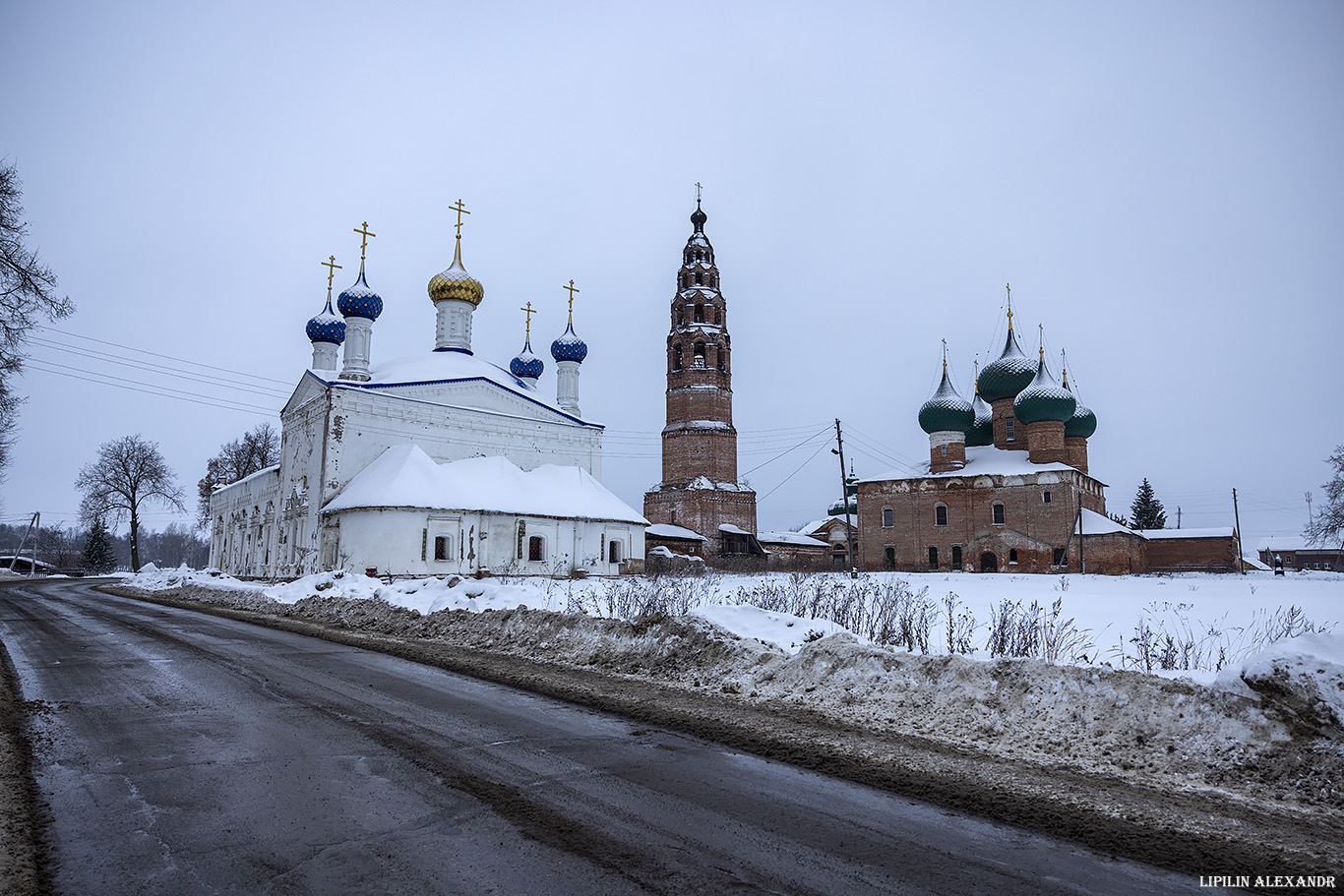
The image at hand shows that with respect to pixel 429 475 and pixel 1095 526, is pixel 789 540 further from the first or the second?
pixel 429 475

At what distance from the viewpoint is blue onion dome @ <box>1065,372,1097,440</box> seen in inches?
1769

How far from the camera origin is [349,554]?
28.7 meters

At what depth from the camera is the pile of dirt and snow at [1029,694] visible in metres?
5.01

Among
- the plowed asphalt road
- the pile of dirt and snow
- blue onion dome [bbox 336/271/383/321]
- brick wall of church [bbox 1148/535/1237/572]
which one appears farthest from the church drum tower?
the plowed asphalt road

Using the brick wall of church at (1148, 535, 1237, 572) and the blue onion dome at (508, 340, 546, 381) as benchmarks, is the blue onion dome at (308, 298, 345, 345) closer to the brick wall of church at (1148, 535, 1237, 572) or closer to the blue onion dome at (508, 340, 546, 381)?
the blue onion dome at (508, 340, 546, 381)

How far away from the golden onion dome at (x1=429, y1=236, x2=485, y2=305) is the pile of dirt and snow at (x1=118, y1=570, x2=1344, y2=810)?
30.8 metres

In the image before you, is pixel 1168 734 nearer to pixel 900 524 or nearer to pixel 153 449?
pixel 900 524

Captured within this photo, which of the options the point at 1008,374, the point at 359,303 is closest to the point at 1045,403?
the point at 1008,374

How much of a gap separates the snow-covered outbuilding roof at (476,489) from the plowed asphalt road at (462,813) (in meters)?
22.6

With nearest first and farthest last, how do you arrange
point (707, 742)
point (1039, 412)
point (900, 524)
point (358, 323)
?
point (707, 742) → point (358, 323) → point (1039, 412) → point (900, 524)

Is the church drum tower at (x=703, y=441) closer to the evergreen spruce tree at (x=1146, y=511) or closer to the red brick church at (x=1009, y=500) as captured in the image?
the red brick church at (x=1009, y=500)

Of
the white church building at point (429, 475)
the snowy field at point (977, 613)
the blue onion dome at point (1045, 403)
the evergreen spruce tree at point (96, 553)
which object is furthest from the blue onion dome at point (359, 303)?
the evergreen spruce tree at point (96, 553)

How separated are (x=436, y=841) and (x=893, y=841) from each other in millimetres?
2216

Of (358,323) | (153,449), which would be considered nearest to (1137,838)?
(358,323)
